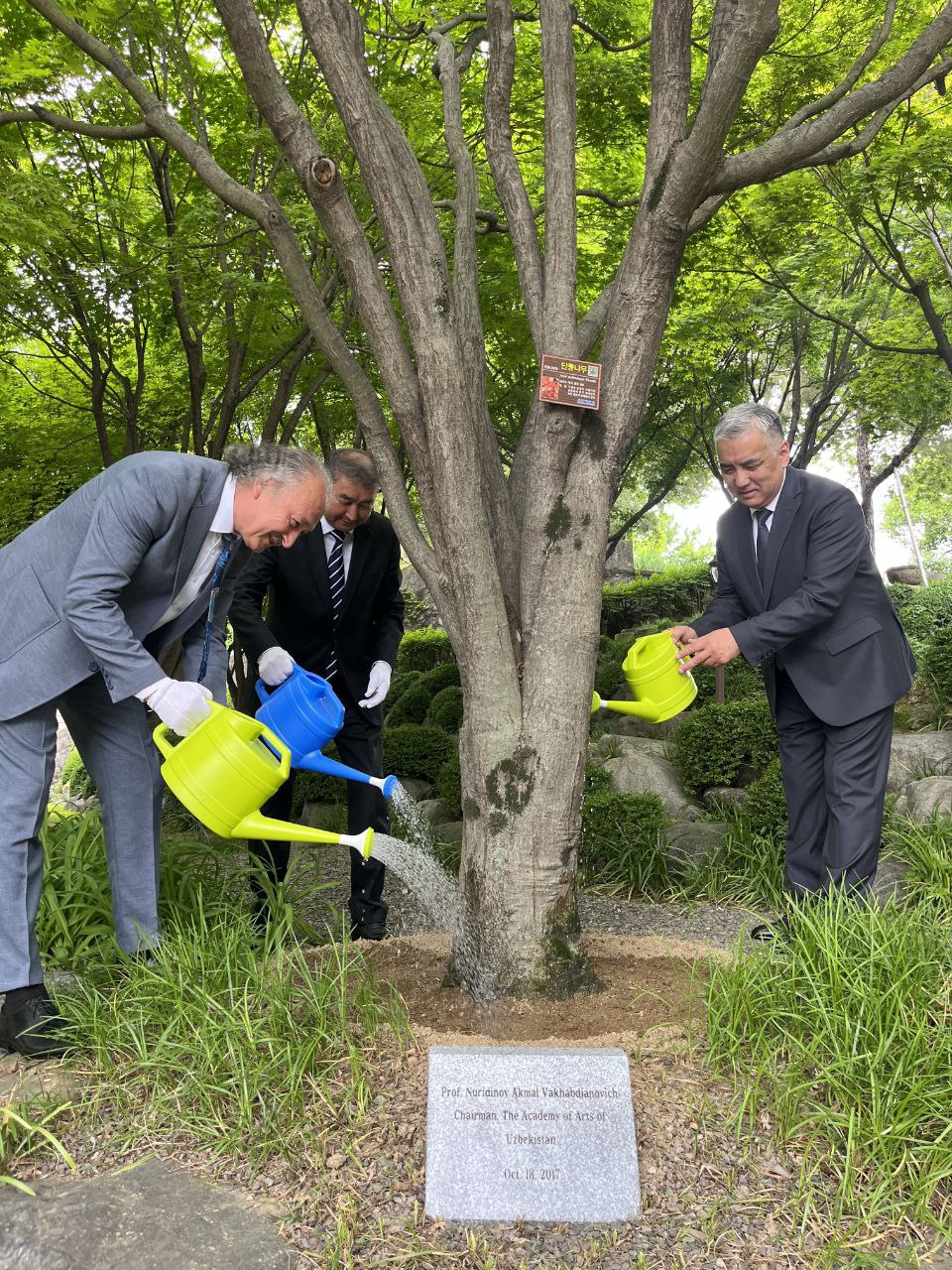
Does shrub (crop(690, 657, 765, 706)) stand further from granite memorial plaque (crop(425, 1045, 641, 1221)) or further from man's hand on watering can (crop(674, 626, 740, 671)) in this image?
granite memorial plaque (crop(425, 1045, 641, 1221))

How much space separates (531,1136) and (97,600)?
163 centimetres

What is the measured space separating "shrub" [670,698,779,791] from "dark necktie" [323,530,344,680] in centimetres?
268

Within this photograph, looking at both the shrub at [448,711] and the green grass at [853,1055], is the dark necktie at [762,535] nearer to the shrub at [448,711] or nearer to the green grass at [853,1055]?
the green grass at [853,1055]

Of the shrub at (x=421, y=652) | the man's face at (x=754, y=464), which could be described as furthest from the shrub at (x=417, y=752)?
the man's face at (x=754, y=464)

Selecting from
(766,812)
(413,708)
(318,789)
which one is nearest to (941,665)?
(766,812)

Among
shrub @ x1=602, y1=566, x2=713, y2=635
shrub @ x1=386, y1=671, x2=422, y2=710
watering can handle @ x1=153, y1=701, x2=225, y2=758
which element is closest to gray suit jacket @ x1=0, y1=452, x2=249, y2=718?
watering can handle @ x1=153, y1=701, x2=225, y2=758

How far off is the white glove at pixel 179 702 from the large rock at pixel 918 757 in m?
3.94

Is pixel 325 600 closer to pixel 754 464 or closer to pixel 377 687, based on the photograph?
pixel 377 687

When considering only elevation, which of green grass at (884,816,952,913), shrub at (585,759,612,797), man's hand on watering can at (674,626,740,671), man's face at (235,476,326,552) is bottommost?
green grass at (884,816,952,913)

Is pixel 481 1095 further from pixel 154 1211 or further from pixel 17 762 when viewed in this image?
pixel 17 762

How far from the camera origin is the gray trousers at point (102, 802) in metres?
2.62

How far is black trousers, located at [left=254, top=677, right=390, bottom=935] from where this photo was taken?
12.3 ft

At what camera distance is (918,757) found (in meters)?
5.49

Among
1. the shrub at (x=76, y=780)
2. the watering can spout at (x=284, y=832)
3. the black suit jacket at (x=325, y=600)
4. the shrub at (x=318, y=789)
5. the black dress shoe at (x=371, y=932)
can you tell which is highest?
the black suit jacket at (x=325, y=600)
